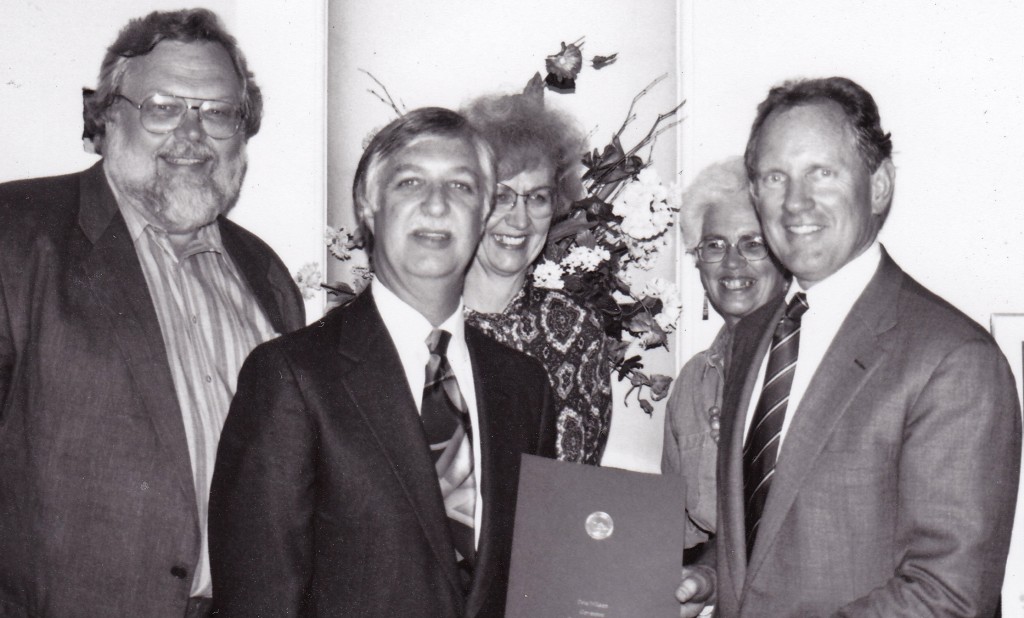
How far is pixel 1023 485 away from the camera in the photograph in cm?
375

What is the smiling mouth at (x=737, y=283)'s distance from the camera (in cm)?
351

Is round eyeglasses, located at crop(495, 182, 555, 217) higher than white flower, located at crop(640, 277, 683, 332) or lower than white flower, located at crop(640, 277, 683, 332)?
higher

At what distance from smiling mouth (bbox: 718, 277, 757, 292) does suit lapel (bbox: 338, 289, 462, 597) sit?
5.60 feet

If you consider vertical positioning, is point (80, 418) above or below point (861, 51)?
below

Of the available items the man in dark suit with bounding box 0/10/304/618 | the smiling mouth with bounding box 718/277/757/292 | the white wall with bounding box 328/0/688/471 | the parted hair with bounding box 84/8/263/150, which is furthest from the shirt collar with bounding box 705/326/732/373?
the parted hair with bounding box 84/8/263/150

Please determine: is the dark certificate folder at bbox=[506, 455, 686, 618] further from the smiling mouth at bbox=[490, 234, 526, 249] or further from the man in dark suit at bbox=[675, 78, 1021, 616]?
the smiling mouth at bbox=[490, 234, 526, 249]

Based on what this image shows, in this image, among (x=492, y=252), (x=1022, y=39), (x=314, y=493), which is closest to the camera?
(x=314, y=493)

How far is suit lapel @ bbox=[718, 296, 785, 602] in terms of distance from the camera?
237cm

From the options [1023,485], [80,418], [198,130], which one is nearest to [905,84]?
[1023,485]

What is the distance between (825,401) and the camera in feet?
7.27

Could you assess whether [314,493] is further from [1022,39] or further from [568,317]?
[1022,39]

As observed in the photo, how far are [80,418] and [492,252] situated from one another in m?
1.38

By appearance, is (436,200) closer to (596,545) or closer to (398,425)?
(398,425)

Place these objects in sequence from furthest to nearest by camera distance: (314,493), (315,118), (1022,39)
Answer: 1. (315,118)
2. (1022,39)
3. (314,493)
